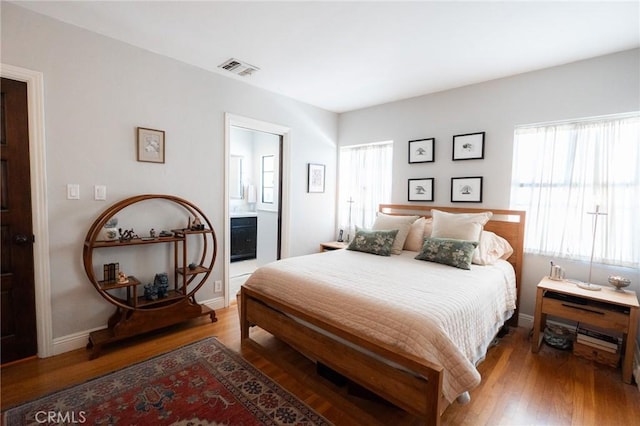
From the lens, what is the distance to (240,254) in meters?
5.48

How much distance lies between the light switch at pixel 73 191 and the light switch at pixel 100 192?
0.36 feet

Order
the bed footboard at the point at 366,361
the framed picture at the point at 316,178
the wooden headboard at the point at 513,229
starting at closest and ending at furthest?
1. the bed footboard at the point at 366,361
2. the wooden headboard at the point at 513,229
3. the framed picture at the point at 316,178

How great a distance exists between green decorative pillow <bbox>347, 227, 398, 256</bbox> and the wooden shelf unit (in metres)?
1.56

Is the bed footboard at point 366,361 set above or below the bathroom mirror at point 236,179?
below

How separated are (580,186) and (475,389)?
213 centimetres

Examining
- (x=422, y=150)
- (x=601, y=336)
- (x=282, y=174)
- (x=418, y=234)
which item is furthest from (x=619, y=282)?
(x=282, y=174)

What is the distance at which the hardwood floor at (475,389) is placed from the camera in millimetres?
1790

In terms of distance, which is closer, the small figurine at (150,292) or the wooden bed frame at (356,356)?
the wooden bed frame at (356,356)

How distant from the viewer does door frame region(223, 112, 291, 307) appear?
3309mm

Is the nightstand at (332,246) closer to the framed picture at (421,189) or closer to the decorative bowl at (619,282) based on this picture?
the framed picture at (421,189)

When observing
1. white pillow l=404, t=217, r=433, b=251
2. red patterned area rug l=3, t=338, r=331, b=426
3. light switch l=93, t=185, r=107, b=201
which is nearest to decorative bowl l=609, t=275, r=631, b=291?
white pillow l=404, t=217, r=433, b=251

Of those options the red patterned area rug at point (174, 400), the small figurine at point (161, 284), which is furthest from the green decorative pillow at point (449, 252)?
the small figurine at point (161, 284)

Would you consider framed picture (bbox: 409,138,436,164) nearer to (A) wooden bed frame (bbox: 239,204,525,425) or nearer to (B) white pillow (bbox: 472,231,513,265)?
(B) white pillow (bbox: 472,231,513,265)

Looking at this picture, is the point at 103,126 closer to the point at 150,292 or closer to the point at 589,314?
the point at 150,292
